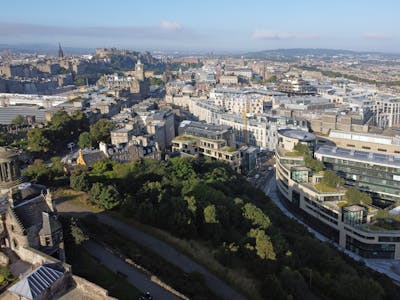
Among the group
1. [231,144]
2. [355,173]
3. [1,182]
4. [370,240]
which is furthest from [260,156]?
[1,182]

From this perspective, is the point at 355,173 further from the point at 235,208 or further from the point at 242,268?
the point at 242,268

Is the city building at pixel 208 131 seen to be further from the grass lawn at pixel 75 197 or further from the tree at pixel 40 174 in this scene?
the grass lawn at pixel 75 197

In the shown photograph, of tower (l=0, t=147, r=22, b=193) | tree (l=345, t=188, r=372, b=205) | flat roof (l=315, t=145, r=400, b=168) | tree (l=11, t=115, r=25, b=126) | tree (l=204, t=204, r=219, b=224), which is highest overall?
tower (l=0, t=147, r=22, b=193)

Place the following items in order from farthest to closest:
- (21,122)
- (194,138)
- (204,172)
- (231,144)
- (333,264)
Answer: (21,122) → (231,144) → (194,138) → (204,172) → (333,264)

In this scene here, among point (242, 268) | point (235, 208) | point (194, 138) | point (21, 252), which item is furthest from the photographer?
point (194, 138)

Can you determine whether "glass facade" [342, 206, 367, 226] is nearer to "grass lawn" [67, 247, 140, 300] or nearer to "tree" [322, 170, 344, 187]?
"tree" [322, 170, 344, 187]

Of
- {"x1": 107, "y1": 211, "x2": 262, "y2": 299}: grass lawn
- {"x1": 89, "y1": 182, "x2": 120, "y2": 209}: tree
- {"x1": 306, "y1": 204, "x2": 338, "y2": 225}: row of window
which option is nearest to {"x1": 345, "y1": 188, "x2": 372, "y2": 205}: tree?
{"x1": 306, "y1": 204, "x2": 338, "y2": 225}: row of window

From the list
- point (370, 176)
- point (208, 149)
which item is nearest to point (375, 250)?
point (370, 176)
